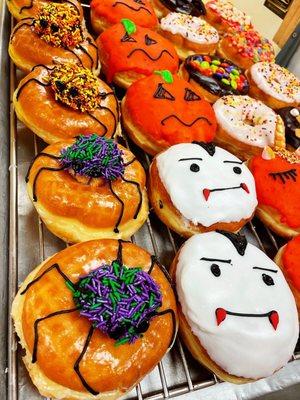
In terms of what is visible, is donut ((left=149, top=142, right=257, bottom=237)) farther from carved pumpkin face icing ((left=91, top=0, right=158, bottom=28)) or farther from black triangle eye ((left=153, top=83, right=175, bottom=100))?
carved pumpkin face icing ((left=91, top=0, right=158, bottom=28))

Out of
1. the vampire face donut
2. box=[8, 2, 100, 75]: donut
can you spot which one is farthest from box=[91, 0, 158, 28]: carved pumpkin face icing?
the vampire face donut

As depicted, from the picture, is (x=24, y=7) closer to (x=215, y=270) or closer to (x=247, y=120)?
(x=247, y=120)

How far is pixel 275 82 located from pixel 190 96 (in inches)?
36.9

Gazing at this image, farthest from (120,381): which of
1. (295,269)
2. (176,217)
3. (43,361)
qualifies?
(295,269)

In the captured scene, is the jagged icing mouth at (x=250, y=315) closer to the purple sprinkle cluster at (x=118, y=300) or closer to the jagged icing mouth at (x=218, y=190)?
the purple sprinkle cluster at (x=118, y=300)

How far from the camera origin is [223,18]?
341cm

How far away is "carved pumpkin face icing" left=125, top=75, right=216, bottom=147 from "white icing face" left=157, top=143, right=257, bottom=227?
16cm

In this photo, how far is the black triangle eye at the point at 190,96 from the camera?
7.98 ft

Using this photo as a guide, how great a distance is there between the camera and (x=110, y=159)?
183 cm

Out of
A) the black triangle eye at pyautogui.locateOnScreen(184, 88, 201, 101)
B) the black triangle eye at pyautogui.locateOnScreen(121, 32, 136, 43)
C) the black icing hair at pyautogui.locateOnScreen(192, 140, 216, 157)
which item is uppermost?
the black triangle eye at pyautogui.locateOnScreen(121, 32, 136, 43)

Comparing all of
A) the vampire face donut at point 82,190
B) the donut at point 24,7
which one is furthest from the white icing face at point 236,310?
the donut at point 24,7

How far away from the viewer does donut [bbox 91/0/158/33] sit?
2857 mm

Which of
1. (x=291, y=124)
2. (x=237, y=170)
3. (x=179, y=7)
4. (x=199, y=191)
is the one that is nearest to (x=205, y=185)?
(x=199, y=191)

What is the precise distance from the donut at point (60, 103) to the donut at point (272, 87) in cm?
140
